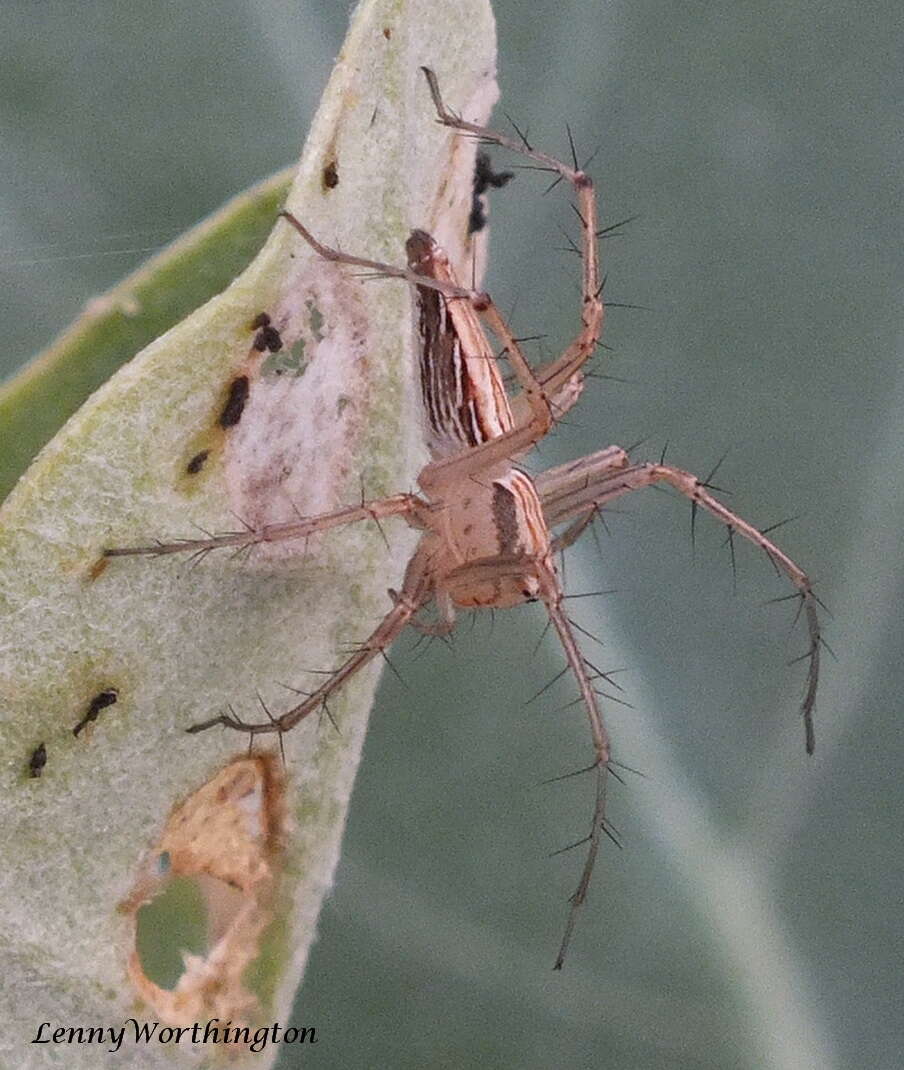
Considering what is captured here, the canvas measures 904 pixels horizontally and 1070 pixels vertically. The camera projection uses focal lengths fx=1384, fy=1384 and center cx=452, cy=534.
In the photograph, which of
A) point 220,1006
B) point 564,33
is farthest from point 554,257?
point 220,1006

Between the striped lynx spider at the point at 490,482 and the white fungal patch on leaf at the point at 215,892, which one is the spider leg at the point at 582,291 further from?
the white fungal patch on leaf at the point at 215,892

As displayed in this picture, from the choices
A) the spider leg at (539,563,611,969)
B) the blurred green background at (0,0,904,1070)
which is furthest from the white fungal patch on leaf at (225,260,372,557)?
the blurred green background at (0,0,904,1070)

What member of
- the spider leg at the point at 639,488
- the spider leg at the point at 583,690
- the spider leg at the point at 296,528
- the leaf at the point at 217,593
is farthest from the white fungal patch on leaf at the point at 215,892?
the spider leg at the point at 639,488

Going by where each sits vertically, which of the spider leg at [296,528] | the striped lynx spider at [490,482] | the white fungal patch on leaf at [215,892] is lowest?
the white fungal patch on leaf at [215,892]

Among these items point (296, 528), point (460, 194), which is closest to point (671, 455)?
point (460, 194)

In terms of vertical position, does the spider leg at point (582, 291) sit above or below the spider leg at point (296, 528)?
above

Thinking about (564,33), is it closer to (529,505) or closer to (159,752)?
(529,505)
